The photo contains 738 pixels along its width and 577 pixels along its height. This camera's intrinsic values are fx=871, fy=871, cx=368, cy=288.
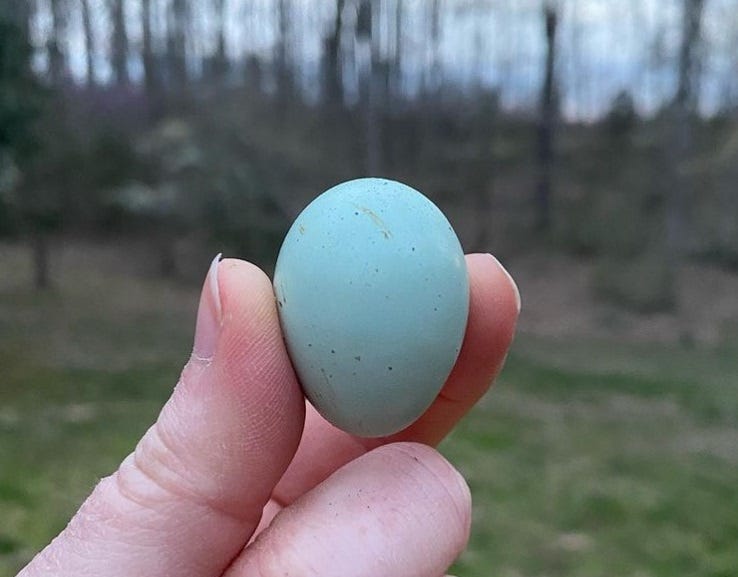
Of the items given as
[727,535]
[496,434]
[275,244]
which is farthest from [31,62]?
[727,535]

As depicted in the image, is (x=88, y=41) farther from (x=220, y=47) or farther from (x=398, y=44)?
(x=398, y=44)

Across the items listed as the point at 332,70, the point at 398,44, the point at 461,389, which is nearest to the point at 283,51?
the point at 332,70

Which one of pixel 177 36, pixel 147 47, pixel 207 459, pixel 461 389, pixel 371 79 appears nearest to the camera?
pixel 207 459

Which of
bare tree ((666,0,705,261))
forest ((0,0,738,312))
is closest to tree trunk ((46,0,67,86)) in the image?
forest ((0,0,738,312))

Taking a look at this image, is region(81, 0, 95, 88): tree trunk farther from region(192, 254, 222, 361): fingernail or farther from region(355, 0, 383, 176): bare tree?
region(192, 254, 222, 361): fingernail

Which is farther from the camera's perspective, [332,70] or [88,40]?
[88,40]

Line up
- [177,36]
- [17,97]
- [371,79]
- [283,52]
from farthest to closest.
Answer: [177,36], [283,52], [371,79], [17,97]

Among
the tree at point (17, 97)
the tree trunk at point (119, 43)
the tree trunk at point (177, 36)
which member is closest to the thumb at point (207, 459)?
the tree at point (17, 97)
